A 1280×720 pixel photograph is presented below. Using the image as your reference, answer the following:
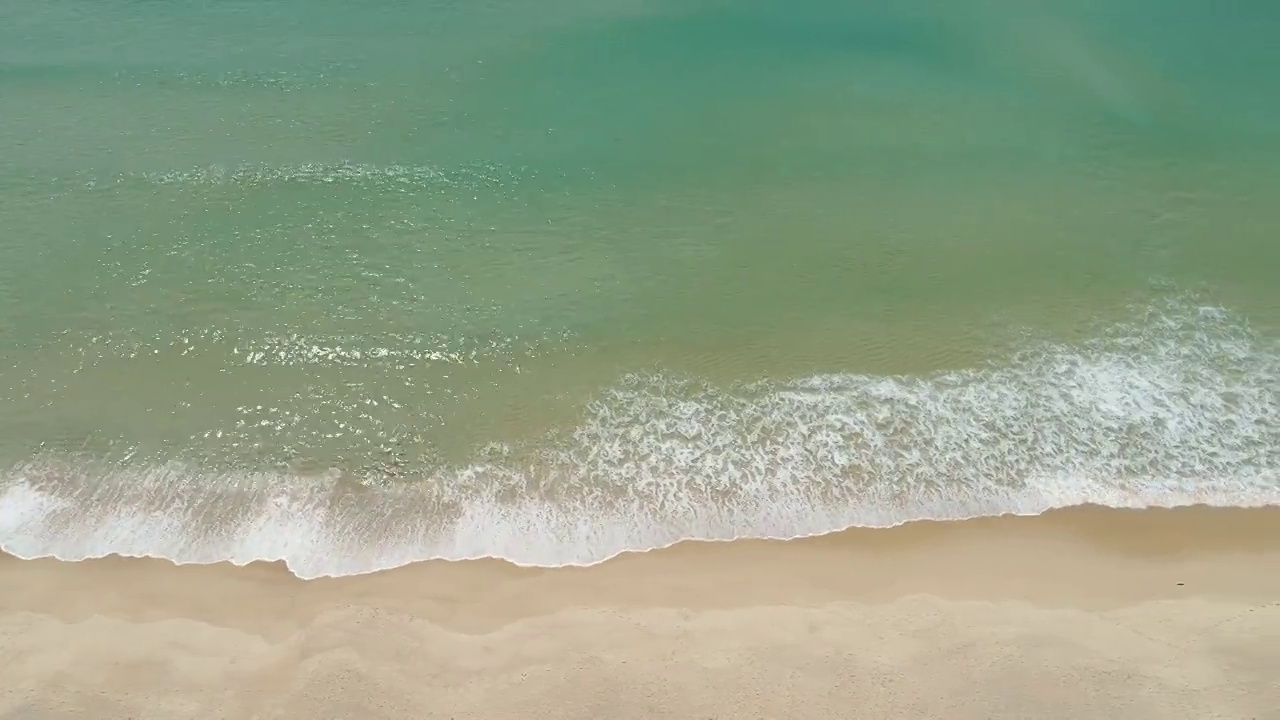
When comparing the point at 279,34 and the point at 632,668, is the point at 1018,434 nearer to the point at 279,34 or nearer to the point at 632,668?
the point at 632,668

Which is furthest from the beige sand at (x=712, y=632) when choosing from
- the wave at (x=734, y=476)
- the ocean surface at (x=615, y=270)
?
the ocean surface at (x=615, y=270)

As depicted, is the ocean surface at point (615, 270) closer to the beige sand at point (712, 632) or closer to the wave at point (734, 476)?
the wave at point (734, 476)

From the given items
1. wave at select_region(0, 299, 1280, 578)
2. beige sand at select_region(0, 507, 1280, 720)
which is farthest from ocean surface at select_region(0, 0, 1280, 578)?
beige sand at select_region(0, 507, 1280, 720)

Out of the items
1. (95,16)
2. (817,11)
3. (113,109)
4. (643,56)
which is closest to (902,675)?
(643,56)

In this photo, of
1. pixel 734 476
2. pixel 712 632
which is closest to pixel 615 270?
pixel 734 476

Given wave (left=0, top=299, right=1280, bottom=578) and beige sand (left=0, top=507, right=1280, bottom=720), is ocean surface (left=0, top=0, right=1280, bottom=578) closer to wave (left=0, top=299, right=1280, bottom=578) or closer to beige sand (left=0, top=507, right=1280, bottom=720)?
wave (left=0, top=299, right=1280, bottom=578)

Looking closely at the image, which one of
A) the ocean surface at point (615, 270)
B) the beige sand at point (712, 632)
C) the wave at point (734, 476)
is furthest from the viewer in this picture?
the ocean surface at point (615, 270)
